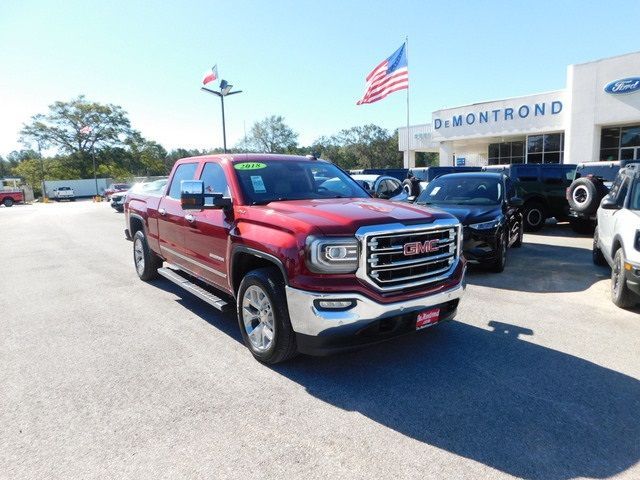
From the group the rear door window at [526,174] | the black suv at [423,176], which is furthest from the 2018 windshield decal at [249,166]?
the rear door window at [526,174]

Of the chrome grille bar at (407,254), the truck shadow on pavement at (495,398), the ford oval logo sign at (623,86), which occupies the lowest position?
the truck shadow on pavement at (495,398)

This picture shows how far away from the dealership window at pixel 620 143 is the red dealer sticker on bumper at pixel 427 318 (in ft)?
84.3

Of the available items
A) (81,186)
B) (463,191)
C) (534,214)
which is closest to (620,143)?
(534,214)

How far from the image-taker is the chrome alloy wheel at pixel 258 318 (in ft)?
12.6

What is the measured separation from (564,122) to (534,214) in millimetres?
16332

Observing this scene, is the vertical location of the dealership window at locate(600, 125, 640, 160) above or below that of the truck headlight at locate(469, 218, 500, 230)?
above

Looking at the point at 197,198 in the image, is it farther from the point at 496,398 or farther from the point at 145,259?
the point at 145,259

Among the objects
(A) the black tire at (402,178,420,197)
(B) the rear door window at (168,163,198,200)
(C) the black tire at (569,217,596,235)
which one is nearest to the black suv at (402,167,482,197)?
(A) the black tire at (402,178,420,197)

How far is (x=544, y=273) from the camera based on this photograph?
750 cm

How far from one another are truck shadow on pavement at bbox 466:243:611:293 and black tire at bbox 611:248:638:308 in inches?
33.7

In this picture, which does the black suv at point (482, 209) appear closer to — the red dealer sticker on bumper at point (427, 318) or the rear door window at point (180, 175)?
the red dealer sticker on bumper at point (427, 318)

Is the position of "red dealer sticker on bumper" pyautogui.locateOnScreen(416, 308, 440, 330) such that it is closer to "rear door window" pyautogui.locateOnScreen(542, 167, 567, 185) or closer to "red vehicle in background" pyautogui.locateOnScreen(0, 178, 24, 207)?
"rear door window" pyautogui.locateOnScreen(542, 167, 567, 185)

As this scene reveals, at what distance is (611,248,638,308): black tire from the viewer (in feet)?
17.3

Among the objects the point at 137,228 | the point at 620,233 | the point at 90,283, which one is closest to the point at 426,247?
the point at 620,233
